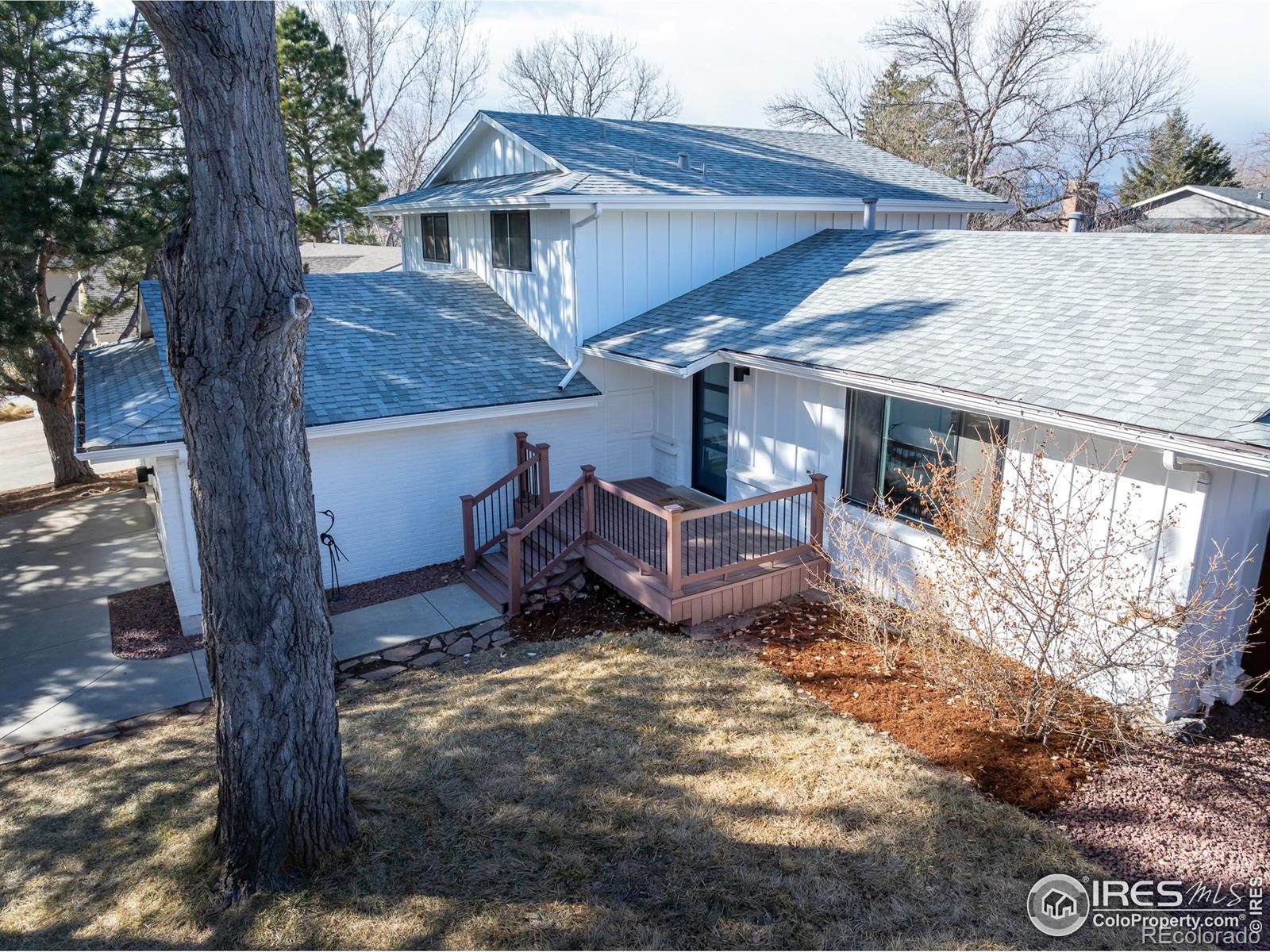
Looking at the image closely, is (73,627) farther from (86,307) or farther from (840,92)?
(840,92)

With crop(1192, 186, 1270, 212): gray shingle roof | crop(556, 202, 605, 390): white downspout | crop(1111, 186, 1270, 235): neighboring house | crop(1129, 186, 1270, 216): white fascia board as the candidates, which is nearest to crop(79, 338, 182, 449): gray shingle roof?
crop(556, 202, 605, 390): white downspout

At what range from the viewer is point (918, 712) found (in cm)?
676

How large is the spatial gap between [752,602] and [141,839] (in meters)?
5.89

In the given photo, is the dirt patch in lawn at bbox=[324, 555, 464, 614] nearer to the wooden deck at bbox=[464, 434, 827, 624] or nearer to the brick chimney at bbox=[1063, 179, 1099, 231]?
the wooden deck at bbox=[464, 434, 827, 624]

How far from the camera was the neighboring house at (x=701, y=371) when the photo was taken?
693cm

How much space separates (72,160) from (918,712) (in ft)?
45.2

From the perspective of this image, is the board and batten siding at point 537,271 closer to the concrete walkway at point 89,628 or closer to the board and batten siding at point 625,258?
the board and batten siding at point 625,258

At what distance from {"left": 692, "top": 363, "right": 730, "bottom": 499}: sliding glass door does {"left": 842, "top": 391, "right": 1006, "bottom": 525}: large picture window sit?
240cm

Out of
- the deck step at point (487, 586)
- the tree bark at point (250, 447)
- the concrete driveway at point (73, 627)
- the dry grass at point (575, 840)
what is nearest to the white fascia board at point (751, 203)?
the deck step at point (487, 586)

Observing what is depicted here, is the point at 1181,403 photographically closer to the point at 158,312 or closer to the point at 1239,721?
the point at 1239,721

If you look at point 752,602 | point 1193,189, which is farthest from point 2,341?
point 1193,189

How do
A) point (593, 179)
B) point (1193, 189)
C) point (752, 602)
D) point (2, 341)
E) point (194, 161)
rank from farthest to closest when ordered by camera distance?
point (1193, 189) < point (2, 341) < point (593, 179) < point (752, 602) < point (194, 161)

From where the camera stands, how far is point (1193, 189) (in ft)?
97.0

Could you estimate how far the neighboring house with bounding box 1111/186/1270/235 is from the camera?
89.2 feet
